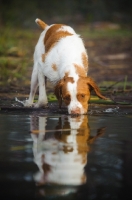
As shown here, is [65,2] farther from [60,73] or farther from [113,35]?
[60,73]

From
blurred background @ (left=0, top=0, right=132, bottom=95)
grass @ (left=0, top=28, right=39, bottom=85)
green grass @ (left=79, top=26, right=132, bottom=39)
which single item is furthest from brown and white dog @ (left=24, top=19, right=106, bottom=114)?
green grass @ (left=79, top=26, right=132, bottom=39)

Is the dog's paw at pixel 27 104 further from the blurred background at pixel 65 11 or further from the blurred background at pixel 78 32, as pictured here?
the blurred background at pixel 65 11

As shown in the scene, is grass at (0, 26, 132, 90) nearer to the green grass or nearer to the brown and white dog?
the green grass

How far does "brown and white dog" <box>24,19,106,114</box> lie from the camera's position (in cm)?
759

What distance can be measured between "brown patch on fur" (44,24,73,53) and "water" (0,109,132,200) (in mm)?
1365

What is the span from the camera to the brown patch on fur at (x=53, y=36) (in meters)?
8.73

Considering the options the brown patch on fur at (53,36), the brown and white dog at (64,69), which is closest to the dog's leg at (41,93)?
the brown and white dog at (64,69)

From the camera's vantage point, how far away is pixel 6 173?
4941 millimetres

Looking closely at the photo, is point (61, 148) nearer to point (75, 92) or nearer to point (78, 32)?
point (75, 92)

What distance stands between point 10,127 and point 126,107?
2044 mm

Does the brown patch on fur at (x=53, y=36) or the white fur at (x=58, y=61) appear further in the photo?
the brown patch on fur at (x=53, y=36)

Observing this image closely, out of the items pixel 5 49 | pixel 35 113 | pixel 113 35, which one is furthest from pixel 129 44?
pixel 35 113

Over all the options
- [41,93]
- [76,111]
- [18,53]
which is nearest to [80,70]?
[76,111]

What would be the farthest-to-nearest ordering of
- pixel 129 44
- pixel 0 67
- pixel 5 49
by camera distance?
pixel 129 44 → pixel 5 49 → pixel 0 67
